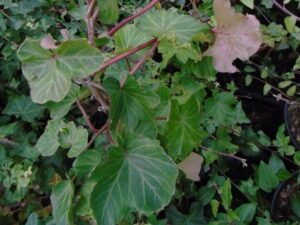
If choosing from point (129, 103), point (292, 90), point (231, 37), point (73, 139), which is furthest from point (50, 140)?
point (292, 90)

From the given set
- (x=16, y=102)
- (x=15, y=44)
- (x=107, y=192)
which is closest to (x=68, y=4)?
(x=15, y=44)

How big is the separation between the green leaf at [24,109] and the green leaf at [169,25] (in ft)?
2.23

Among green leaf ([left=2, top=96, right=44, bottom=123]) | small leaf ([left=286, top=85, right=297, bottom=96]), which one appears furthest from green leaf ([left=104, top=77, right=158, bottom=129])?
small leaf ([left=286, top=85, right=297, bottom=96])

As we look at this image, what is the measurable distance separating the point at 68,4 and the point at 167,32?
760 millimetres

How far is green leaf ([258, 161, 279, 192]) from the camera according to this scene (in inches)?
47.9

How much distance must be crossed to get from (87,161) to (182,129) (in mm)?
187

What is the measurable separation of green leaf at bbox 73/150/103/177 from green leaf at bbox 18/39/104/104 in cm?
22

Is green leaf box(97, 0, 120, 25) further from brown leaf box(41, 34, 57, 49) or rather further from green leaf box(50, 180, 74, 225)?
green leaf box(50, 180, 74, 225)

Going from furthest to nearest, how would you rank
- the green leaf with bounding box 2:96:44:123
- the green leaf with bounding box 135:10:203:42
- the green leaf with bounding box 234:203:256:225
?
Result: 1. the green leaf with bounding box 2:96:44:123
2. the green leaf with bounding box 234:203:256:225
3. the green leaf with bounding box 135:10:203:42

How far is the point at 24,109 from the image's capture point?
1.33m

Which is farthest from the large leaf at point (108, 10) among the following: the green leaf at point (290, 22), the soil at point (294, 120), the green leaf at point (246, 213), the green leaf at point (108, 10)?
the soil at point (294, 120)

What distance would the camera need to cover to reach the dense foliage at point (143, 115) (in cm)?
70

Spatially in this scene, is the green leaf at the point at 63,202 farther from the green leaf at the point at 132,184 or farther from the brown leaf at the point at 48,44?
the brown leaf at the point at 48,44

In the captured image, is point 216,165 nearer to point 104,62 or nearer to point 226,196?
point 226,196
